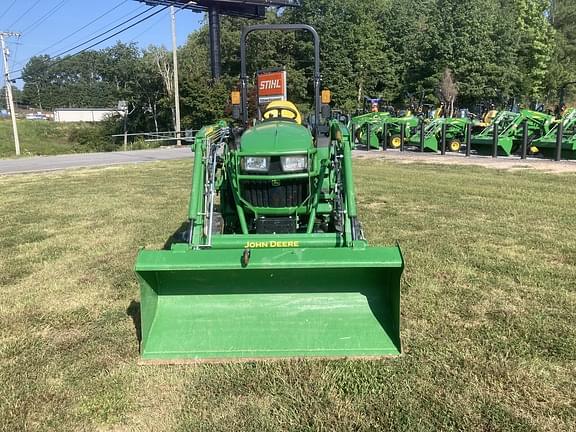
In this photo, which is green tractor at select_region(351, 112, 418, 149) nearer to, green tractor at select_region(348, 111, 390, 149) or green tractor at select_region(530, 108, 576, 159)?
green tractor at select_region(348, 111, 390, 149)

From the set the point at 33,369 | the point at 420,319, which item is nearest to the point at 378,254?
the point at 420,319

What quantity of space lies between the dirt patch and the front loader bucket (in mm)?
10419

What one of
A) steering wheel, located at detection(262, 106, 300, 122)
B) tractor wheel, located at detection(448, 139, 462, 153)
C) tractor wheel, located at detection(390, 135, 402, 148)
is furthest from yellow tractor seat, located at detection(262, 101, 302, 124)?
tractor wheel, located at detection(390, 135, 402, 148)

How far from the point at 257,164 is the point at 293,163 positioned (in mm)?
283

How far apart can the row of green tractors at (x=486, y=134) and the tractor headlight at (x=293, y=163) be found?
12.4 metres

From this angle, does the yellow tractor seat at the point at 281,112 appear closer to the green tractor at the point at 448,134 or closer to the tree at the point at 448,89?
the green tractor at the point at 448,134

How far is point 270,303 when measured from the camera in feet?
11.7

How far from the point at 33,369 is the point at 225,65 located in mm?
45610

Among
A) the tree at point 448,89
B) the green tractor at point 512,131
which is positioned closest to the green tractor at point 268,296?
the green tractor at point 512,131

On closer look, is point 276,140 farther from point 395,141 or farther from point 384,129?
point 395,141

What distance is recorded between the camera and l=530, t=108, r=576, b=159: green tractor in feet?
48.8

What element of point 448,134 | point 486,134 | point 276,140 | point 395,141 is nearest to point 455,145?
point 448,134

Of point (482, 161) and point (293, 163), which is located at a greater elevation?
point (293, 163)

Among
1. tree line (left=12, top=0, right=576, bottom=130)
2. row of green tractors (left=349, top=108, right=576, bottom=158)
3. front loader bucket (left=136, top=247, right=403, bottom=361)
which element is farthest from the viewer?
tree line (left=12, top=0, right=576, bottom=130)
